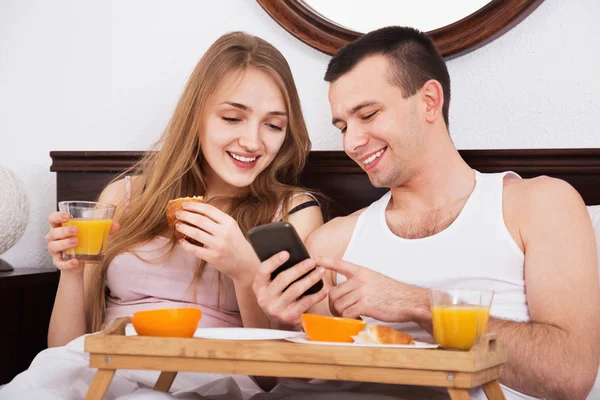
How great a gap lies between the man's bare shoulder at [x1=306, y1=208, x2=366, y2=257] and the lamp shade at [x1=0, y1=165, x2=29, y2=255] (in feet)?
3.14

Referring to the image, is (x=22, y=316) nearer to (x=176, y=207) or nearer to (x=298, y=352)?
(x=176, y=207)

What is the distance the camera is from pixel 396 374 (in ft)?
3.68

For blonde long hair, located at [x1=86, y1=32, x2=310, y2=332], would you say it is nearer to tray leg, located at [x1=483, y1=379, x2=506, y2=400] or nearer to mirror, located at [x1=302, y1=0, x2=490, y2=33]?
mirror, located at [x1=302, y1=0, x2=490, y2=33]

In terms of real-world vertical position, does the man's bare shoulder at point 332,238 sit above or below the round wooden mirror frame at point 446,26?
below

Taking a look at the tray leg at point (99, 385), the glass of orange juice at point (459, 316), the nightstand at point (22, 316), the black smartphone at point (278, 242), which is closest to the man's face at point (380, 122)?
the black smartphone at point (278, 242)

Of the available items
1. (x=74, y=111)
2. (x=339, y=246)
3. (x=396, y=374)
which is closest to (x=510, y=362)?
(x=396, y=374)

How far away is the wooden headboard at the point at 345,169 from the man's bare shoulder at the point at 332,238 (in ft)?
0.78

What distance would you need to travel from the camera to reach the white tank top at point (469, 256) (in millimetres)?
1623

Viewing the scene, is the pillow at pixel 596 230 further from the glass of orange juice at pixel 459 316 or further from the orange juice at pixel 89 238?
the orange juice at pixel 89 238

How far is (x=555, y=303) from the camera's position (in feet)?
4.86

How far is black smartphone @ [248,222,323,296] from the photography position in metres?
1.30

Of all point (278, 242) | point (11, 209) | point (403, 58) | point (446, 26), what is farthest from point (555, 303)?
point (11, 209)

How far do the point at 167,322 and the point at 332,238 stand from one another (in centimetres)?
70

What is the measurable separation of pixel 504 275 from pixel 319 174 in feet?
2.43
